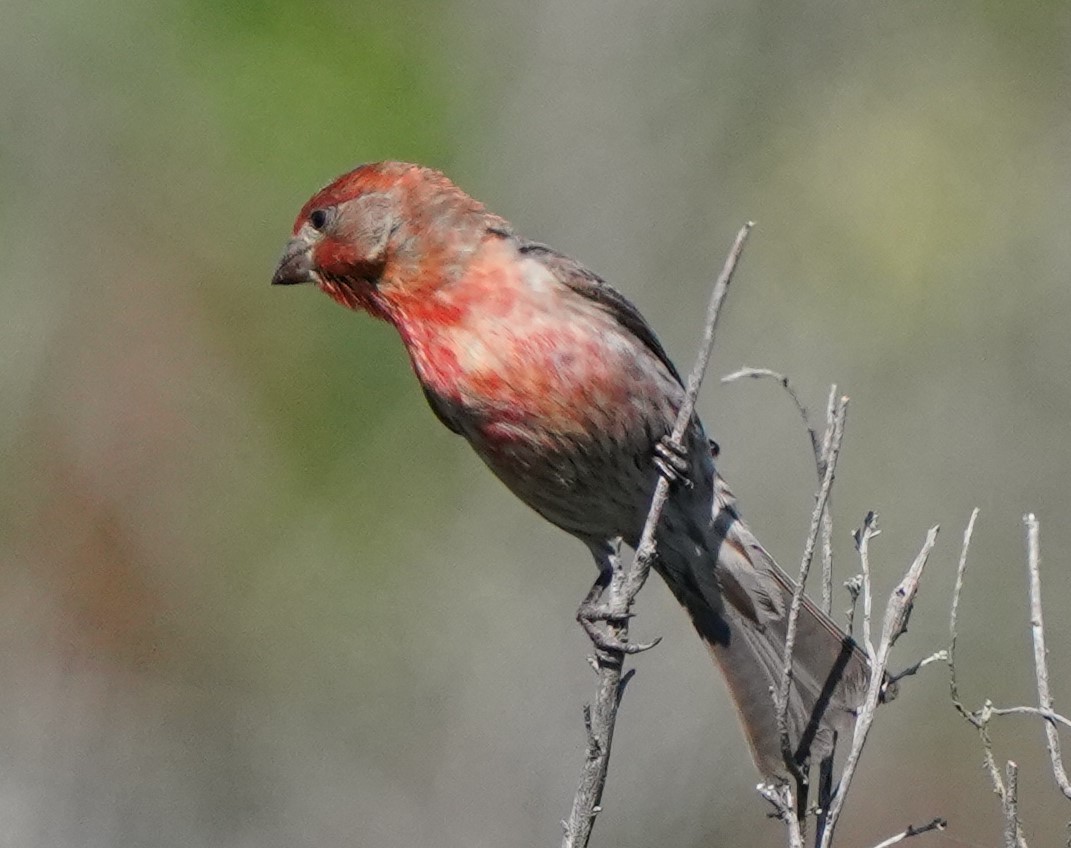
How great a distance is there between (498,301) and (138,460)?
5591 mm

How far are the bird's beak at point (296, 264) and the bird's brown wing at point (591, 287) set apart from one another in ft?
2.38

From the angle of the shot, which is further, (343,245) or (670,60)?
(670,60)

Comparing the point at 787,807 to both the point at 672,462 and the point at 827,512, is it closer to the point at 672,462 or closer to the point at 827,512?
the point at 827,512

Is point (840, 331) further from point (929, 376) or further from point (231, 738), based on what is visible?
point (231, 738)

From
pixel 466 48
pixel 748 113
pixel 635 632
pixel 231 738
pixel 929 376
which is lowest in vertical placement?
pixel 231 738

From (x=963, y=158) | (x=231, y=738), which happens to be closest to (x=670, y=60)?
(x=963, y=158)

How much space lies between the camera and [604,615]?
492 cm

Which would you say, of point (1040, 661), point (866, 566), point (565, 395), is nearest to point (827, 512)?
point (866, 566)

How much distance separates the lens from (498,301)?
5.21 m

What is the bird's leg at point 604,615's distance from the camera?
15.2 feet

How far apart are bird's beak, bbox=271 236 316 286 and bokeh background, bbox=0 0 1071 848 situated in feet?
6.51

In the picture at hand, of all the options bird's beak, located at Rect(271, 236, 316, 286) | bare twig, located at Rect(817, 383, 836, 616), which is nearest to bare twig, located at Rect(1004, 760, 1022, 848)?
bare twig, located at Rect(817, 383, 836, 616)

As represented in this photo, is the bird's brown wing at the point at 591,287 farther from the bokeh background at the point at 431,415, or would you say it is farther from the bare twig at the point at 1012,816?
the bare twig at the point at 1012,816

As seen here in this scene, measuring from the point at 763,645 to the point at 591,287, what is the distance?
126 centimetres
